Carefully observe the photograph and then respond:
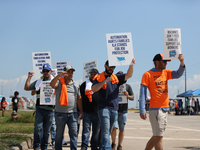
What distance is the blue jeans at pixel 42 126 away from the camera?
733 centimetres

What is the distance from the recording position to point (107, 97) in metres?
6.33

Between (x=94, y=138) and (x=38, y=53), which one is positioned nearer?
(x=94, y=138)

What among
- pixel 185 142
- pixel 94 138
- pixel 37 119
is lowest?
pixel 185 142

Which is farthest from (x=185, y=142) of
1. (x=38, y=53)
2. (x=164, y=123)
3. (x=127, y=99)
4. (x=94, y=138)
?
(x=38, y=53)

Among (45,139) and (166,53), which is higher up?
(166,53)

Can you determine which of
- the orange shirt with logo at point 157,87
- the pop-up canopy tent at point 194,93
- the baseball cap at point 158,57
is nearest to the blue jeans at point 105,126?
the orange shirt with logo at point 157,87

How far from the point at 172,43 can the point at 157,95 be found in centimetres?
99

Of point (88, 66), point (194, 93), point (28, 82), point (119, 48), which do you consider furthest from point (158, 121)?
point (194, 93)

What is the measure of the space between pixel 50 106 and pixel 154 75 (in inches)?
108

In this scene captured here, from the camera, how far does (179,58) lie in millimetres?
5758

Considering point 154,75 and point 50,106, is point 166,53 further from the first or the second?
point 50,106

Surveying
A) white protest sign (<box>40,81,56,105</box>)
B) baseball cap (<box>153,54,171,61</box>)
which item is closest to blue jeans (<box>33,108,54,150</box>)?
white protest sign (<box>40,81,56,105</box>)

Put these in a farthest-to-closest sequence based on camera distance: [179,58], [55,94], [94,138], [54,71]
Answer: [54,71], [94,138], [55,94], [179,58]

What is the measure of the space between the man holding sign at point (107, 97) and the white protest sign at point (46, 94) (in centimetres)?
136
